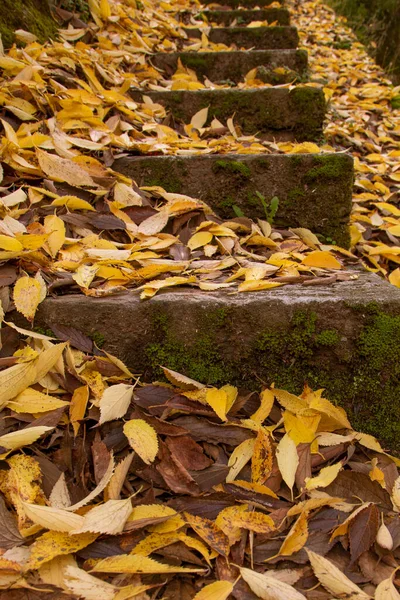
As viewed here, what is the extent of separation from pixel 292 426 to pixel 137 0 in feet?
8.79

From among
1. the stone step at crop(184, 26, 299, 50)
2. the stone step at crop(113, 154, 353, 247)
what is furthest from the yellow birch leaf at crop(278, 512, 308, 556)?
the stone step at crop(184, 26, 299, 50)

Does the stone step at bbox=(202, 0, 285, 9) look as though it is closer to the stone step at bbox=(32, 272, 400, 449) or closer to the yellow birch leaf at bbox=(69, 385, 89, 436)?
the stone step at bbox=(32, 272, 400, 449)

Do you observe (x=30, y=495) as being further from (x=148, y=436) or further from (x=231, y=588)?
(x=231, y=588)

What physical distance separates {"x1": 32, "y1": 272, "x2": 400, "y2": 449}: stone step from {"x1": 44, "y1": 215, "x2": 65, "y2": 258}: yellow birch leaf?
177mm

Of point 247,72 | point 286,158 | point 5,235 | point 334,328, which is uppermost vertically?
point 247,72

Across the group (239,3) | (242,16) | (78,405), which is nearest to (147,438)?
(78,405)

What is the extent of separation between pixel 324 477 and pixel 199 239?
0.68 m

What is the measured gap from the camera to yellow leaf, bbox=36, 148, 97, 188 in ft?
4.19

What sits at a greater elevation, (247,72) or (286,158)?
(247,72)

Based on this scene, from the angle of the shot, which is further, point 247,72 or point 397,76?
point 397,76

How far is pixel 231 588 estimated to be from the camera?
664mm

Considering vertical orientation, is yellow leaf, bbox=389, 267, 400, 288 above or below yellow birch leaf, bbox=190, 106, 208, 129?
below

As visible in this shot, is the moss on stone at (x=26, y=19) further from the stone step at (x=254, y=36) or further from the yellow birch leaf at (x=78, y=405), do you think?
the yellow birch leaf at (x=78, y=405)

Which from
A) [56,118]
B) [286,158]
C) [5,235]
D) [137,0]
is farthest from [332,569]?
[137,0]
